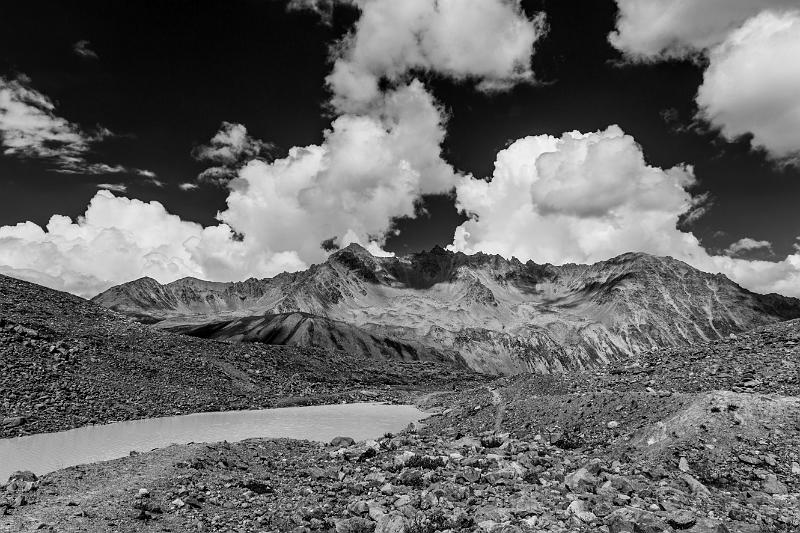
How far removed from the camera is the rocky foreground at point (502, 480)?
13227mm

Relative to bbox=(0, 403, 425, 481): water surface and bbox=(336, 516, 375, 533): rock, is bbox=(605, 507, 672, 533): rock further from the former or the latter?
bbox=(0, 403, 425, 481): water surface

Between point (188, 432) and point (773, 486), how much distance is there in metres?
41.7

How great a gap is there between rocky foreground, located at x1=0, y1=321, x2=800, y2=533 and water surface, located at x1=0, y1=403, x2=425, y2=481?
1205 cm

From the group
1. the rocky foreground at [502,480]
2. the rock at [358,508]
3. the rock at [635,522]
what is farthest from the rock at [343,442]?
the rock at [635,522]

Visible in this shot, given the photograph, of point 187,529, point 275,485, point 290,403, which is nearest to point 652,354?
point 275,485

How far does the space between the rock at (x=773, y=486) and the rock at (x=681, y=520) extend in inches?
246

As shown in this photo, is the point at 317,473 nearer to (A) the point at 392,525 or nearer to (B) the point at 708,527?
(A) the point at 392,525

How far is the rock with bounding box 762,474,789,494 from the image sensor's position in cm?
1619

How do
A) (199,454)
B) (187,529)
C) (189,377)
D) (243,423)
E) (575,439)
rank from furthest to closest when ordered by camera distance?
(189,377), (243,423), (575,439), (199,454), (187,529)

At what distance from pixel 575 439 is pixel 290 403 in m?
50.0

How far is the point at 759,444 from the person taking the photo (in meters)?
19.0

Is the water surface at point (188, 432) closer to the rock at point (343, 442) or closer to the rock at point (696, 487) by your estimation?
the rock at point (343, 442)

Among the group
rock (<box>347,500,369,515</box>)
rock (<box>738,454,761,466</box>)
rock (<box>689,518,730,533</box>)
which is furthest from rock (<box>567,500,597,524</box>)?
rock (<box>738,454,761,466</box>)

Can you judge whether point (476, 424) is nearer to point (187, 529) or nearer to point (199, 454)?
point (199, 454)
